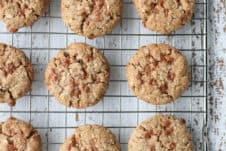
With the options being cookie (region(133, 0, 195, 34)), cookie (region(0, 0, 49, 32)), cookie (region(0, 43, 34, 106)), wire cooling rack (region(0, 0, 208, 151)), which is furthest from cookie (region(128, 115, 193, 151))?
cookie (region(0, 0, 49, 32))

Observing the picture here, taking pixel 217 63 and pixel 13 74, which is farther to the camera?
pixel 217 63

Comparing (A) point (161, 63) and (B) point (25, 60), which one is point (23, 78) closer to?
(B) point (25, 60)

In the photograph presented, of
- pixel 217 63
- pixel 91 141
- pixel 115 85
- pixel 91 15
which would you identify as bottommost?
pixel 91 141

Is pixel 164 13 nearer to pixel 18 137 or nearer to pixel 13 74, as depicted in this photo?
pixel 13 74

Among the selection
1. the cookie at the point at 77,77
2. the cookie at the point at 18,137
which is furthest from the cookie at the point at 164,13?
the cookie at the point at 18,137

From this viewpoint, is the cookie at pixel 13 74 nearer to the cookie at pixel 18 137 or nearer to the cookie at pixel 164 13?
the cookie at pixel 18 137

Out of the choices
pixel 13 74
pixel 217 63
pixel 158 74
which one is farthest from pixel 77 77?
pixel 217 63
